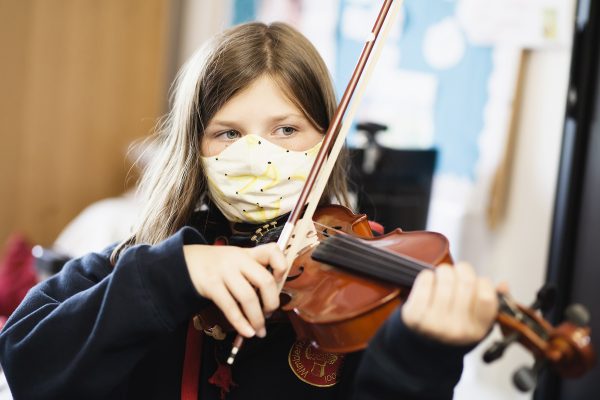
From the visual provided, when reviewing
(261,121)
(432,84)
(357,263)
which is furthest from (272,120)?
(432,84)

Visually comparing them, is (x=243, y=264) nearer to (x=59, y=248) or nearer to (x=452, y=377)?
(x=452, y=377)

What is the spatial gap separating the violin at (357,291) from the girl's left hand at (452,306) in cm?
2

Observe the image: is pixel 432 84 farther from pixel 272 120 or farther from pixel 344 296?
pixel 344 296

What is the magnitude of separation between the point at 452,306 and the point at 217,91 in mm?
494

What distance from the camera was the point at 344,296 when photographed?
73 cm

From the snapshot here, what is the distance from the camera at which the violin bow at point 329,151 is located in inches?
31.2

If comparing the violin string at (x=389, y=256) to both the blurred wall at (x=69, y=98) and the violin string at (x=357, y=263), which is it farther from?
the blurred wall at (x=69, y=98)

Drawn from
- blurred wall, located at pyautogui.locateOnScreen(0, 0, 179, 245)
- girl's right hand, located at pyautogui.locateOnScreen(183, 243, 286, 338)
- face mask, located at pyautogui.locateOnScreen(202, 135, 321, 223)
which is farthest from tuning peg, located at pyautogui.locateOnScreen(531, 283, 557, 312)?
blurred wall, located at pyautogui.locateOnScreen(0, 0, 179, 245)

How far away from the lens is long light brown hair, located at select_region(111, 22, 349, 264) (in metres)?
0.95

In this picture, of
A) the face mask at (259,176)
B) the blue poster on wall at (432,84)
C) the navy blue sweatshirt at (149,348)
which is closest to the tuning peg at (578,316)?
the navy blue sweatshirt at (149,348)

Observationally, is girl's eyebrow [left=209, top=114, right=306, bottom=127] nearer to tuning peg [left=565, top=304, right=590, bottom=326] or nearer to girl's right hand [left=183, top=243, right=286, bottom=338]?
girl's right hand [left=183, top=243, right=286, bottom=338]

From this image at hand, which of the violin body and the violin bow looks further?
the violin bow

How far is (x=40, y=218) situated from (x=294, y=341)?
8.21ft

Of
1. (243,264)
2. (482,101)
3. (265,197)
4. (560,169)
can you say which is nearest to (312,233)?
(265,197)
